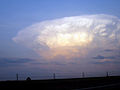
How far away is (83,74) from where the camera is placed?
4256 centimetres

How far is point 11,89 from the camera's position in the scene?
59.5 ft

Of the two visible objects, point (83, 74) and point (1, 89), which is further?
point (83, 74)

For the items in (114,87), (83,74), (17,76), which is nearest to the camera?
(114,87)

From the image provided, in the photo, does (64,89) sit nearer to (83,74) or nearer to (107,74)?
(83,74)

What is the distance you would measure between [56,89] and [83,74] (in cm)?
2496

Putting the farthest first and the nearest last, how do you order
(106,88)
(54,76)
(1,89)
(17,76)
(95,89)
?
(54,76) → (17,76) → (1,89) → (106,88) → (95,89)

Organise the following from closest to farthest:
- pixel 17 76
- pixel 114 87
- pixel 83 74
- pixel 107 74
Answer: pixel 114 87 → pixel 17 76 → pixel 83 74 → pixel 107 74

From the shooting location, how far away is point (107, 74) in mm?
45469

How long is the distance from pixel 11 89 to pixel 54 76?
68.2 ft

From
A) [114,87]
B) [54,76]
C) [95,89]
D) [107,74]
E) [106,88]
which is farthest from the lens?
[107,74]

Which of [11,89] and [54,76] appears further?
[54,76]

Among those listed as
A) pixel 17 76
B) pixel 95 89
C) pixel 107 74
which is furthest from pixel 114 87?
pixel 107 74

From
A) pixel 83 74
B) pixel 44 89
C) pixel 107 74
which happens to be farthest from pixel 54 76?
pixel 44 89

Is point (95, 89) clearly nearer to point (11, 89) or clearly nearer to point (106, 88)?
Result: point (106, 88)
